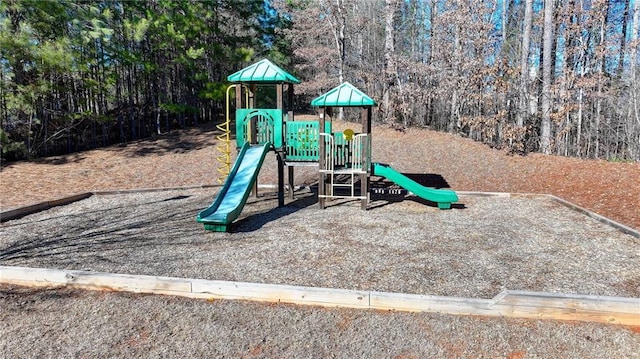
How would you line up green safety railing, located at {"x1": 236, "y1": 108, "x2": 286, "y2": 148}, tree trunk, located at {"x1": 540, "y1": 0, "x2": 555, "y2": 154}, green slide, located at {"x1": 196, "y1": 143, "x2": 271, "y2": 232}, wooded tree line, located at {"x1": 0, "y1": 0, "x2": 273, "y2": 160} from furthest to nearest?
tree trunk, located at {"x1": 540, "y1": 0, "x2": 555, "y2": 154}
wooded tree line, located at {"x1": 0, "y1": 0, "x2": 273, "y2": 160}
green safety railing, located at {"x1": 236, "y1": 108, "x2": 286, "y2": 148}
green slide, located at {"x1": 196, "y1": 143, "x2": 271, "y2": 232}

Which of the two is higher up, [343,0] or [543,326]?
[343,0]

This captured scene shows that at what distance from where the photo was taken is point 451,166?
44.4ft

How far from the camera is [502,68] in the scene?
1555cm

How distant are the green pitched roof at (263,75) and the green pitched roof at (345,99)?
92cm

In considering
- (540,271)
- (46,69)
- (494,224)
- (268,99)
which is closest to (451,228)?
(494,224)

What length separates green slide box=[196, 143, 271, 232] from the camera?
654 centimetres

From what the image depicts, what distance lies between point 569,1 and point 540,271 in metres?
16.2

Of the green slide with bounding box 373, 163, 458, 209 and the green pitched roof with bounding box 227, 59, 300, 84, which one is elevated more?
the green pitched roof with bounding box 227, 59, 300, 84

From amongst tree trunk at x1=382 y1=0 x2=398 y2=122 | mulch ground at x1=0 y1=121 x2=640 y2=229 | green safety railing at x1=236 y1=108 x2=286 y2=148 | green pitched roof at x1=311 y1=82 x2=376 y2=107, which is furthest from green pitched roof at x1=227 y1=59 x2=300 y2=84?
tree trunk at x1=382 y1=0 x2=398 y2=122

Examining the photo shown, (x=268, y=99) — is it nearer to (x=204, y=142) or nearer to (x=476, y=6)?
(x=204, y=142)

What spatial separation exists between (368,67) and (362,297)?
19088mm

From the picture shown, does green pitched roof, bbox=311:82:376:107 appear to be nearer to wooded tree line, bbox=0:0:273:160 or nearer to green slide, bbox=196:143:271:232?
green slide, bbox=196:143:271:232

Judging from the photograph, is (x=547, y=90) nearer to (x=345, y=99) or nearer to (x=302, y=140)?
(x=345, y=99)

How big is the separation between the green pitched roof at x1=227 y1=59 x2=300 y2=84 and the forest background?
8.00 m
